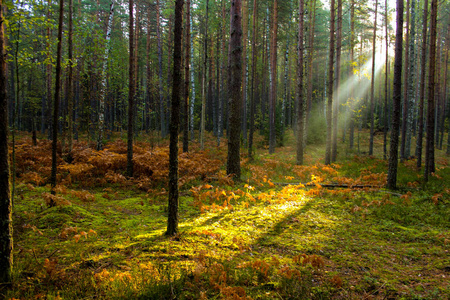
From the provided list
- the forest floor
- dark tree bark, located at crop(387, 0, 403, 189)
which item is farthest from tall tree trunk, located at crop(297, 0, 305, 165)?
the forest floor

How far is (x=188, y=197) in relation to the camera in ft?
26.0

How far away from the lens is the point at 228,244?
169 inches

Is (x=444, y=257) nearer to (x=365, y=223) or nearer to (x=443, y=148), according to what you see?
(x=365, y=223)

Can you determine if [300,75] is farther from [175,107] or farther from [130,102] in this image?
[175,107]

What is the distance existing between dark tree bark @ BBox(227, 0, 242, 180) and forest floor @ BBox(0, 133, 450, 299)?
0.98 m

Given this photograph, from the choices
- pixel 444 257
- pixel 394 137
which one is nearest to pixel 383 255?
pixel 444 257

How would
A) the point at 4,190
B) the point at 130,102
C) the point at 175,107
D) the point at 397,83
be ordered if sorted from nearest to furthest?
the point at 4,190 < the point at 175,107 < the point at 397,83 < the point at 130,102

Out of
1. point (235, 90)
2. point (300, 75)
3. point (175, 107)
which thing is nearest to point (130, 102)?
point (235, 90)

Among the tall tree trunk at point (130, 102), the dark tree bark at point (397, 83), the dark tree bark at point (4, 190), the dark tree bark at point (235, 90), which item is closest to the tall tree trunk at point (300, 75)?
the dark tree bark at point (397, 83)

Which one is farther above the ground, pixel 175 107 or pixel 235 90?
pixel 235 90

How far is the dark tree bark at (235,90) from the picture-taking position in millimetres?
9016

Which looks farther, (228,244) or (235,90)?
(235,90)

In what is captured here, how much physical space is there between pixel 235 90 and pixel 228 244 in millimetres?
6580

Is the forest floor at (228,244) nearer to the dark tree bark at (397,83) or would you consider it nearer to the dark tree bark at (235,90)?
the dark tree bark at (235,90)
